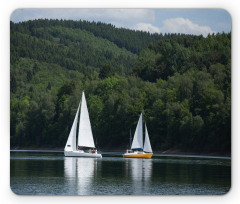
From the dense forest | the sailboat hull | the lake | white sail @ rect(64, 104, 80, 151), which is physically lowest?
the sailboat hull

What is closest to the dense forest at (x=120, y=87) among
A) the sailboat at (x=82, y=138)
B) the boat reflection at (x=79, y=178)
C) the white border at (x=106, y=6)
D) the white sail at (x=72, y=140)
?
the white border at (x=106, y=6)

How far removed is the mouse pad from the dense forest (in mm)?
126

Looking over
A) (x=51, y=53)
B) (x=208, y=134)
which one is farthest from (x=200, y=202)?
(x=51, y=53)

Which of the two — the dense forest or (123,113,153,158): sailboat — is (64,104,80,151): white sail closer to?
the dense forest

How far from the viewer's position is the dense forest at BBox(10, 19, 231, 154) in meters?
31.6

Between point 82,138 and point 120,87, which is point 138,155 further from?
point 120,87

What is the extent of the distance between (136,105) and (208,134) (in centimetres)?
1782

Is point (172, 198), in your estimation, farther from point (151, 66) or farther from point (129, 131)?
point (151, 66)

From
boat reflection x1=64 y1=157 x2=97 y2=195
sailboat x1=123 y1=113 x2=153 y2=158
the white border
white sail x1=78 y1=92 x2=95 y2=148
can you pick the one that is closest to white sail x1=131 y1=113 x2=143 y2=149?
sailboat x1=123 y1=113 x2=153 y2=158

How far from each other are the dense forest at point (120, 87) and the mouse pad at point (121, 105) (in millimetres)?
126

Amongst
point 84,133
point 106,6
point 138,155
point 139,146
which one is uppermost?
point 106,6

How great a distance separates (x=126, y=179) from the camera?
25.9m

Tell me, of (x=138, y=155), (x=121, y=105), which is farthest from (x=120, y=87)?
(x=138, y=155)

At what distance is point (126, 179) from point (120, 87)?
1380 inches
